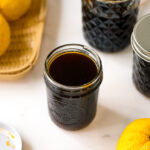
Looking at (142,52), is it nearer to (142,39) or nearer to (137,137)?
(142,39)

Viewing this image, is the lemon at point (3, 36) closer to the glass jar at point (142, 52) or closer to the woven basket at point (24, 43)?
the woven basket at point (24, 43)

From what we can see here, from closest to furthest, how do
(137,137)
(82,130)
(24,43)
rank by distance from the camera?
(137,137)
(82,130)
(24,43)

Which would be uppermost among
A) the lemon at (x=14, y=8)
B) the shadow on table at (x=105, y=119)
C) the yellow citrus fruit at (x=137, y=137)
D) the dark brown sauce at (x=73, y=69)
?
the lemon at (x=14, y=8)

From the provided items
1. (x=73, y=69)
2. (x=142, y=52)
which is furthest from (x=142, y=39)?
(x=73, y=69)

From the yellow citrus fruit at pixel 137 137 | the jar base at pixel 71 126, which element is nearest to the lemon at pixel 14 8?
the jar base at pixel 71 126

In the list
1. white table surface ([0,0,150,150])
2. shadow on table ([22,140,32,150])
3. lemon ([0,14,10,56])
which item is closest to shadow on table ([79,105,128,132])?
white table surface ([0,0,150,150])

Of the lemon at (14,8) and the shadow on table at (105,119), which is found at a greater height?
the lemon at (14,8)

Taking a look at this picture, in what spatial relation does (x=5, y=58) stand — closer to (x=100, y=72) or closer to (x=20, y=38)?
(x=20, y=38)
